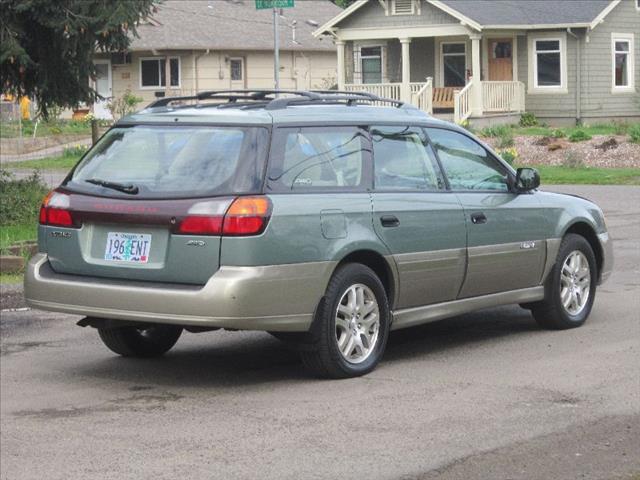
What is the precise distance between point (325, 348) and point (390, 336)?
197cm

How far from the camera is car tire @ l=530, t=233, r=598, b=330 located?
10.3 metres

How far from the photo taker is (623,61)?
4362 centimetres

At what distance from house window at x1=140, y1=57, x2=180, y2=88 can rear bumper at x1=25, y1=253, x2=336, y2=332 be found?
149ft

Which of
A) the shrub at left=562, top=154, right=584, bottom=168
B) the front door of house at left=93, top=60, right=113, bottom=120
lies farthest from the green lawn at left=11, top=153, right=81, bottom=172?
the front door of house at left=93, top=60, right=113, bottom=120

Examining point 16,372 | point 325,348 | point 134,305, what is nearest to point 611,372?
point 325,348

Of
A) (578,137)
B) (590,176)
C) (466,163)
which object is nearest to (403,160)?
(466,163)

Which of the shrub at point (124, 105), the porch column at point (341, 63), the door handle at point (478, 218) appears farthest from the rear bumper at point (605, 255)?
the porch column at point (341, 63)

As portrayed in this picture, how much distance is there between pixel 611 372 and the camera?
868 centimetres

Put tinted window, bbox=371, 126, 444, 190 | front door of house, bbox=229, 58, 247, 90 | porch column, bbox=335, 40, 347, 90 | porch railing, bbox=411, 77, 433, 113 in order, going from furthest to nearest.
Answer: front door of house, bbox=229, 58, 247, 90, porch column, bbox=335, 40, 347, 90, porch railing, bbox=411, 77, 433, 113, tinted window, bbox=371, 126, 444, 190

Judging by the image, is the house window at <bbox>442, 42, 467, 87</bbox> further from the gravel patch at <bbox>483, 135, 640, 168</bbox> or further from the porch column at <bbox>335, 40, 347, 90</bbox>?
the gravel patch at <bbox>483, 135, 640, 168</bbox>

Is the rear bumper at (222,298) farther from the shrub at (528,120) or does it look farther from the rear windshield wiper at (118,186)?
the shrub at (528,120)

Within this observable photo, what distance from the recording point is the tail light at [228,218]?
812cm

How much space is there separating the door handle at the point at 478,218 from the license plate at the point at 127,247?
95.8 inches

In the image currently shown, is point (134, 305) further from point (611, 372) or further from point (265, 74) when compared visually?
point (265, 74)
